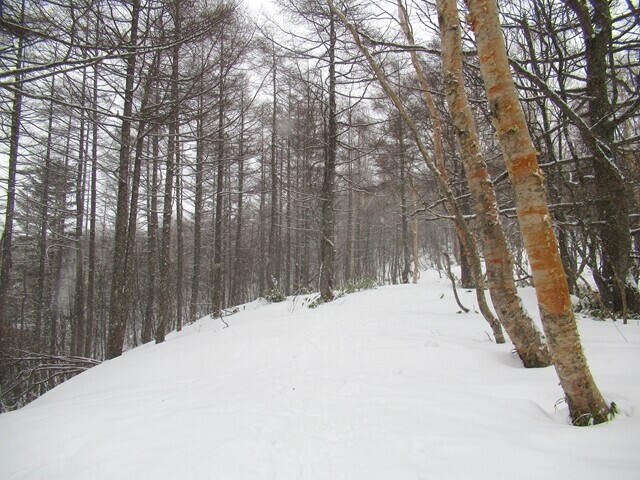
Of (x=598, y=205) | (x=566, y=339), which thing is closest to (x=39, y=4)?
(x=566, y=339)

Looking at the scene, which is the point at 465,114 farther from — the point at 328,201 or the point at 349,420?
the point at 328,201

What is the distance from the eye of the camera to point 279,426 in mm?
2287

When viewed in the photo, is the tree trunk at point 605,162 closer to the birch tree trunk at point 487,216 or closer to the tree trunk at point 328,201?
the birch tree trunk at point 487,216

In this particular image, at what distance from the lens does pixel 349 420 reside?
2262 millimetres

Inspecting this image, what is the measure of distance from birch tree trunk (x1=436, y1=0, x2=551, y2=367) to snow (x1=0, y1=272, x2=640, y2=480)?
1.03 feet

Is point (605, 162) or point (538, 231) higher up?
point (605, 162)

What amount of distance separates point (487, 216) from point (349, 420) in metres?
2.13

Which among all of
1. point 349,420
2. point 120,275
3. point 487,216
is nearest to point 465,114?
point 487,216

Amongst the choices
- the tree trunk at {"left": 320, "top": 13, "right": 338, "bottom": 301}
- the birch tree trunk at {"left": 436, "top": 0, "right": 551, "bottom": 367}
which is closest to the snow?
the birch tree trunk at {"left": 436, "top": 0, "right": 551, "bottom": 367}

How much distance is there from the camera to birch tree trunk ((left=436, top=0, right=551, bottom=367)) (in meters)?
2.82

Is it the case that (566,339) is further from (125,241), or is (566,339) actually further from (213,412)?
(125,241)

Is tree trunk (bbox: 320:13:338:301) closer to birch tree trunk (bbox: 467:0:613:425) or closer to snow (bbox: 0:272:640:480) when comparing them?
snow (bbox: 0:272:640:480)

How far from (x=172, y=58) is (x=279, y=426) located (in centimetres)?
888

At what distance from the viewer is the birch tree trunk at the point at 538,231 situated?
70.3 inches
